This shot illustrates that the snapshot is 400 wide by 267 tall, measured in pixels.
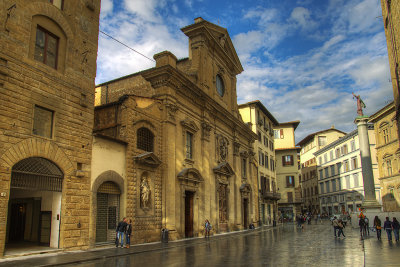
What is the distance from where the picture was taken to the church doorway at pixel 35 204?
13.3 meters

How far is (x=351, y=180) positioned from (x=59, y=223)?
52927 millimetres

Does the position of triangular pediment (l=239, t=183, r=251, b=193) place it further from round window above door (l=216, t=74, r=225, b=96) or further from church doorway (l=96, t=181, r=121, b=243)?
church doorway (l=96, t=181, r=121, b=243)

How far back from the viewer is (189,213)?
24.5 m

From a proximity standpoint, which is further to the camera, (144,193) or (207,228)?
(207,228)

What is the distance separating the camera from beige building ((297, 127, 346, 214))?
7231 centimetres

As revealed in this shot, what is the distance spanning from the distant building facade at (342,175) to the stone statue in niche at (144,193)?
42.8 m

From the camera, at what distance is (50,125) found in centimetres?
1433

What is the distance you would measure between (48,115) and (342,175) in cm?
5633

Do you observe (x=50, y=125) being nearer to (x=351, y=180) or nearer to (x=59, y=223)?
(x=59, y=223)

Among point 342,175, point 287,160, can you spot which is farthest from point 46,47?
point 342,175

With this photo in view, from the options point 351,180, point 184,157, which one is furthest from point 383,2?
point 351,180

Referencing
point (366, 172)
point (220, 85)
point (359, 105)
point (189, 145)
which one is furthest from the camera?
point (220, 85)

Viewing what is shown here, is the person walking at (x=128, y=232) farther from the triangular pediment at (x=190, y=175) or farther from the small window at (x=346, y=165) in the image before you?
the small window at (x=346, y=165)

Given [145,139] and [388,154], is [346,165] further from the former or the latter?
[145,139]
